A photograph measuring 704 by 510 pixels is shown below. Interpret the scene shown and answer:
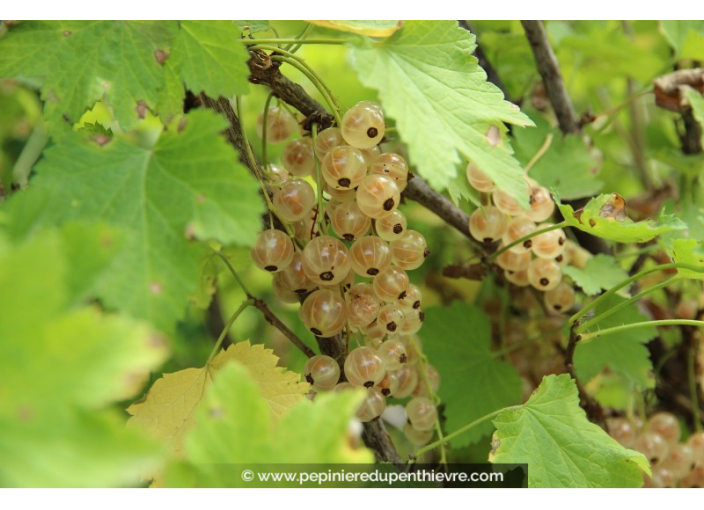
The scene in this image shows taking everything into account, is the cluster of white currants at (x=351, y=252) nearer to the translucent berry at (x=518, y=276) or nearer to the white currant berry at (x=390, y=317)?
the white currant berry at (x=390, y=317)

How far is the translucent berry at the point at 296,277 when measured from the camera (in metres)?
0.66

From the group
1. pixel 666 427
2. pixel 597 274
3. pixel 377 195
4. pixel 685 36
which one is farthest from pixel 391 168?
pixel 685 36

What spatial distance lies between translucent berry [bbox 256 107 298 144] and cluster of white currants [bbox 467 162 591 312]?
23cm

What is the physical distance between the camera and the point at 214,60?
567 millimetres

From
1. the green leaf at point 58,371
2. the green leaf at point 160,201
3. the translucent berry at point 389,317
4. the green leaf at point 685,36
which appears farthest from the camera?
the green leaf at point 685,36

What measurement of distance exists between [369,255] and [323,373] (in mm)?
126

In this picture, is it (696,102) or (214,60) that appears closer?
(214,60)

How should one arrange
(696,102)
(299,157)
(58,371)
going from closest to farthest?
1. (58,371)
2. (299,157)
3. (696,102)

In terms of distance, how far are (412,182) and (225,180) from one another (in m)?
0.33

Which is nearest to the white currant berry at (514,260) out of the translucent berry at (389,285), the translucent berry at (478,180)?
the translucent berry at (478,180)

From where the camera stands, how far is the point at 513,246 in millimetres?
821

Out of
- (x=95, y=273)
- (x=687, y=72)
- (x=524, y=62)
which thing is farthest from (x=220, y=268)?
(x=687, y=72)

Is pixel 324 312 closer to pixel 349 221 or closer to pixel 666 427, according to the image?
pixel 349 221

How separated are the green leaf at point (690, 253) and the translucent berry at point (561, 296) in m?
0.22
